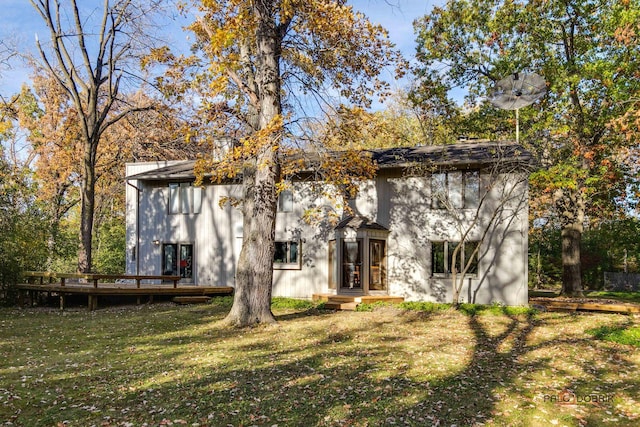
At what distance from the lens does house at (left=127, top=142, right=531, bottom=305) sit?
50.6 ft

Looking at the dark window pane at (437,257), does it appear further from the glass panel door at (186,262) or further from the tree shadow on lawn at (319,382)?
the glass panel door at (186,262)

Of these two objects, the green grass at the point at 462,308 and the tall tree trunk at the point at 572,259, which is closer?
the green grass at the point at 462,308

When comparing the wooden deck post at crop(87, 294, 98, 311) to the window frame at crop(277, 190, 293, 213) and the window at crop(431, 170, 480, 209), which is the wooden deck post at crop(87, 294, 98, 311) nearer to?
the window frame at crop(277, 190, 293, 213)

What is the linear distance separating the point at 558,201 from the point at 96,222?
90.1ft

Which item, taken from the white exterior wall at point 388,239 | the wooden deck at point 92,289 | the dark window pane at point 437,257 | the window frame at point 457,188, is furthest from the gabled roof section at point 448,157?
the wooden deck at point 92,289

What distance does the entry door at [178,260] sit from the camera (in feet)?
65.8

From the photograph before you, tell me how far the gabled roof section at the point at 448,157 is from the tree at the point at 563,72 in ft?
6.26

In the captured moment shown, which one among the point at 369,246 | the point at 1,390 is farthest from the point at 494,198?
the point at 1,390

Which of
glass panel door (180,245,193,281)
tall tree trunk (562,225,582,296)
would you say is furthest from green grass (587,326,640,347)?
glass panel door (180,245,193,281)

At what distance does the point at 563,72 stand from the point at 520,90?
121 inches

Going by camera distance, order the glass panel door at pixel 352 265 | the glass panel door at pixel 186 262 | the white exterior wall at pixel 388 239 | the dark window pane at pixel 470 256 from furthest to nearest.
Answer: the glass panel door at pixel 186 262, the glass panel door at pixel 352 265, the dark window pane at pixel 470 256, the white exterior wall at pixel 388 239

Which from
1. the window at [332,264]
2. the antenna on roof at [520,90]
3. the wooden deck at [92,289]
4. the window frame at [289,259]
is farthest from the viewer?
the window frame at [289,259]

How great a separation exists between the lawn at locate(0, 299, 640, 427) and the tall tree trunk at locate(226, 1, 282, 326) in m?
0.56

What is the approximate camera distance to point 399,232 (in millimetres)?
16938
